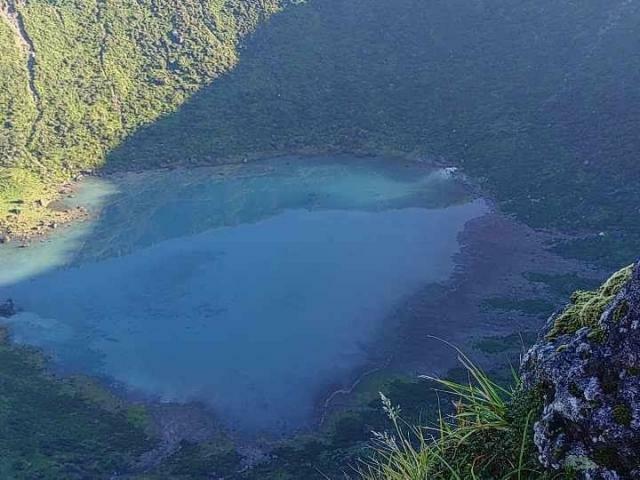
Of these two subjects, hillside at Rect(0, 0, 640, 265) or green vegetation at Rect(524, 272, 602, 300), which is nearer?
green vegetation at Rect(524, 272, 602, 300)

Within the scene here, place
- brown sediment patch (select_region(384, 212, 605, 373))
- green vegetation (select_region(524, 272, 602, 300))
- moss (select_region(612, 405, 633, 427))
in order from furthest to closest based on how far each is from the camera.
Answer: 1. green vegetation (select_region(524, 272, 602, 300))
2. brown sediment patch (select_region(384, 212, 605, 373))
3. moss (select_region(612, 405, 633, 427))

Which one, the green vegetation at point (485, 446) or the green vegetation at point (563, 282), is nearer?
the green vegetation at point (485, 446)

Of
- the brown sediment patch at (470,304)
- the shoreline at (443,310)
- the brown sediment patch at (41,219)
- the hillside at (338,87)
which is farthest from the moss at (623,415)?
the brown sediment patch at (41,219)

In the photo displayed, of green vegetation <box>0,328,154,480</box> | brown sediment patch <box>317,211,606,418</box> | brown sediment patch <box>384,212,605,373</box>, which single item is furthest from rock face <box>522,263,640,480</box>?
brown sediment patch <box>384,212,605,373</box>

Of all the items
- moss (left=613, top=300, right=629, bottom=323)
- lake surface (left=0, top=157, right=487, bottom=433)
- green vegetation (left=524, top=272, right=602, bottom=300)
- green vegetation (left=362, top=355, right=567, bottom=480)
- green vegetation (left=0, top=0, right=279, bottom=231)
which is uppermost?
green vegetation (left=0, top=0, right=279, bottom=231)

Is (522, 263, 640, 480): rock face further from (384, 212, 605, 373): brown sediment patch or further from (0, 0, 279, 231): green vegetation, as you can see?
(0, 0, 279, 231): green vegetation

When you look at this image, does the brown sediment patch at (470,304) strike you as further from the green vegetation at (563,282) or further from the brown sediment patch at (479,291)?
the green vegetation at (563,282)

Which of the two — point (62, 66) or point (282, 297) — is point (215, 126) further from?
point (282, 297)

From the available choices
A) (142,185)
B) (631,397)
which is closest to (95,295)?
(142,185)
